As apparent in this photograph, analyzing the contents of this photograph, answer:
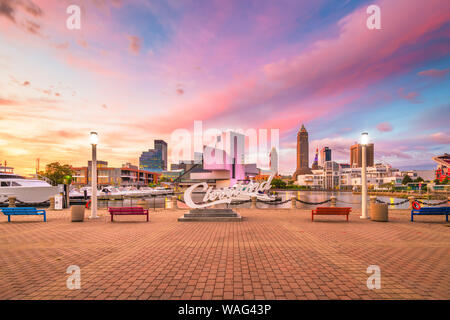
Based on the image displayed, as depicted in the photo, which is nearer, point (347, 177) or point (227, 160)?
point (227, 160)

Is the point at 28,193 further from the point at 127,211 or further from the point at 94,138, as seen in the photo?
the point at 127,211

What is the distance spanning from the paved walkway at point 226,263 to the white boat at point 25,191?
54.8ft

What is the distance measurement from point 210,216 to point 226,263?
295 inches

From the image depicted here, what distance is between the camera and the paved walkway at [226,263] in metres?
4.27

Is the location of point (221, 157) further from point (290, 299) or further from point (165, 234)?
point (290, 299)

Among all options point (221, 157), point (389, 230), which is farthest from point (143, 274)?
point (221, 157)

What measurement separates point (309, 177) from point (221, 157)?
6329 inches

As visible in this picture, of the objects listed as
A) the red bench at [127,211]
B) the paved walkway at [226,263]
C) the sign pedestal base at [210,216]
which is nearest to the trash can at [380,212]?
the paved walkway at [226,263]

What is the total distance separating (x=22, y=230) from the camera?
1009 centimetres

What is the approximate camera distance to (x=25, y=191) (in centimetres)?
2297

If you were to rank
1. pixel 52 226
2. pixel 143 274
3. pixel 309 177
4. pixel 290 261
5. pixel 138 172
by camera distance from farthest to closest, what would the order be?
pixel 309 177 < pixel 138 172 < pixel 52 226 < pixel 290 261 < pixel 143 274

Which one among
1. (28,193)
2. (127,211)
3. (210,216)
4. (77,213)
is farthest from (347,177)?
(77,213)

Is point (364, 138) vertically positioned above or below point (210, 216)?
above

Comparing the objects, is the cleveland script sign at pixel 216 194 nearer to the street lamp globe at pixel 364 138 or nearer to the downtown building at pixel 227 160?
the street lamp globe at pixel 364 138
